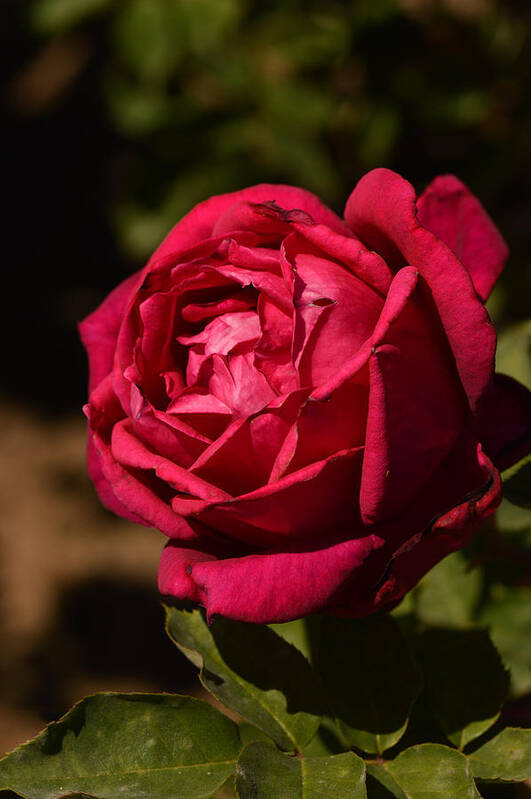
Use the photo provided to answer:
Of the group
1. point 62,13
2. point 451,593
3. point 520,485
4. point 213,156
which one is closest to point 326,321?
point 520,485

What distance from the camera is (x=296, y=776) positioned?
2.66ft

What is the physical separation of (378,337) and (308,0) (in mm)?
1508

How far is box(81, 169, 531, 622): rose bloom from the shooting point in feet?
2.41

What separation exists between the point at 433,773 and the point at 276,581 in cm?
28

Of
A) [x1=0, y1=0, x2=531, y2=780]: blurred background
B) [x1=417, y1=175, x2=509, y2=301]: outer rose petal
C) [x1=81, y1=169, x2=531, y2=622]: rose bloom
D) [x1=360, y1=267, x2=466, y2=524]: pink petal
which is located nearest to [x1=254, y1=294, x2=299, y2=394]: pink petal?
[x1=81, y1=169, x2=531, y2=622]: rose bloom

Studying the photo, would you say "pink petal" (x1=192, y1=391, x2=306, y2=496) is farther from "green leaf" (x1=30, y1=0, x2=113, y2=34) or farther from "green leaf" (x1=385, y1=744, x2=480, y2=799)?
"green leaf" (x1=30, y1=0, x2=113, y2=34)

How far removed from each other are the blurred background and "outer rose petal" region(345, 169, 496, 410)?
266 mm

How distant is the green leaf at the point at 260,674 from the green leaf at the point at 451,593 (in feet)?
0.90

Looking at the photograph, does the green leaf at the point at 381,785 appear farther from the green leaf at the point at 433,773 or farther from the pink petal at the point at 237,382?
the pink petal at the point at 237,382

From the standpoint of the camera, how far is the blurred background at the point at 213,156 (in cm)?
188

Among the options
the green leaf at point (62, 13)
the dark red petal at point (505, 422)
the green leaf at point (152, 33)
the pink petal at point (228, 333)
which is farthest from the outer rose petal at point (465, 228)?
the green leaf at point (62, 13)

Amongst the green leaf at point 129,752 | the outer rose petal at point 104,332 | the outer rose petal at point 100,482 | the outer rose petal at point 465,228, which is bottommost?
the green leaf at point 129,752

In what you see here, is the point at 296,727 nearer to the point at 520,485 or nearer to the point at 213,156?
the point at 520,485

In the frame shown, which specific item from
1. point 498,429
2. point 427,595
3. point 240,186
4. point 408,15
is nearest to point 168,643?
point 240,186
